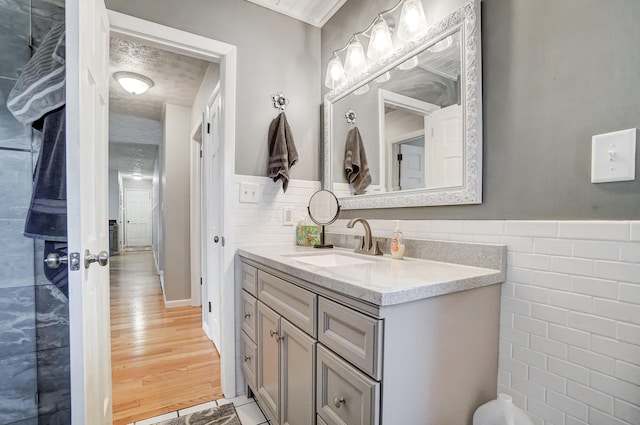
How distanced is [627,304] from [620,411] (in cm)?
29

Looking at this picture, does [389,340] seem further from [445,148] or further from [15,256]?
[15,256]

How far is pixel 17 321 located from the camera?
1.12m

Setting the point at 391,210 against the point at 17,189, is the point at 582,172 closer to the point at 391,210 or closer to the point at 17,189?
the point at 391,210

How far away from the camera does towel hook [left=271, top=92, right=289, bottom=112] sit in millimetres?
1939

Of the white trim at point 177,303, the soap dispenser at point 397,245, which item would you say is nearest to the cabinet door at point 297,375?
the soap dispenser at point 397,245

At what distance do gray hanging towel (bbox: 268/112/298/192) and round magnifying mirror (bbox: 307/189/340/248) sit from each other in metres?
0.22

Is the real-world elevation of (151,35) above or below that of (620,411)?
above

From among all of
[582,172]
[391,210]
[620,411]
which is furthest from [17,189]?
[620,411]

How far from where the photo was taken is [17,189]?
112cm

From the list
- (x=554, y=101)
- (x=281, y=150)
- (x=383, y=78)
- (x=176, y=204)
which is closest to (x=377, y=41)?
(x=383, y=78)

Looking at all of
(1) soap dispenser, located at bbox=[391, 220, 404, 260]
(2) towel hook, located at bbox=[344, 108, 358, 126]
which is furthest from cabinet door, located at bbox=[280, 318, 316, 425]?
(2) towel hook, located at bbox=[344, 108, 358, 126]

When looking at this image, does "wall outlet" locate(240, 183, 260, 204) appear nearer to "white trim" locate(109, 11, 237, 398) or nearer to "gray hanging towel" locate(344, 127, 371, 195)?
"white trim" locate(109, 11, 237, 398)

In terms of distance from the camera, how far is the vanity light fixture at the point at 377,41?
53.1 inches

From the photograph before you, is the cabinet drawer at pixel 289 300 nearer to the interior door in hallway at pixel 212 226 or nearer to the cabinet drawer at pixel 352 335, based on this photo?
the cabinet drawer at pixel 352 335
